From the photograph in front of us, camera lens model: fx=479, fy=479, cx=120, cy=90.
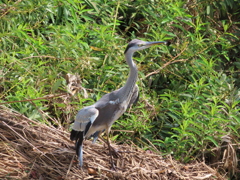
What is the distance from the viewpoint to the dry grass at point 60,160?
4.92 metres

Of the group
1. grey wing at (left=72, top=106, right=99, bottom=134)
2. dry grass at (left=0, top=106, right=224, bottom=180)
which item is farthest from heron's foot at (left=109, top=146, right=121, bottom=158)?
grey wing at (left=72, top=106, right=99, bottom=134)

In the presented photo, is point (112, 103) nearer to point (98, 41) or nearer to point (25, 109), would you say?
point (25, 109)

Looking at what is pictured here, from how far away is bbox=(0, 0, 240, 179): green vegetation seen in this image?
235 inches

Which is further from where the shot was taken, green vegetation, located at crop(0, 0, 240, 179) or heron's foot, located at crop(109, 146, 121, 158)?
green vegetation, located at crop(0, 0, 240, 179)

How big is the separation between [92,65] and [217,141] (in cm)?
196

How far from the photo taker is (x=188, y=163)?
19.5ft

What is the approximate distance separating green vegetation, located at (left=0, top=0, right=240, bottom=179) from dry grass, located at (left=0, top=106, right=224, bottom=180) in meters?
0.33

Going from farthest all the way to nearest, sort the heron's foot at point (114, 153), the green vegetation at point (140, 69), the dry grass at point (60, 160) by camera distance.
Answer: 1. the green vegetation at point (140, 69)
2. the heron's foot at point (114, 153)
3. the dry grass at point (60, 160)

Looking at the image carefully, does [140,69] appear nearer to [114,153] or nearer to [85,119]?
[114,153]

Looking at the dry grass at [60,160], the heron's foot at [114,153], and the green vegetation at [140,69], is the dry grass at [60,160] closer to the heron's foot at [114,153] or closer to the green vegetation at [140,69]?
the heron's foot at [114,153]

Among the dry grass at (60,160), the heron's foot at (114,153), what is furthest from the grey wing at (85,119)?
the heron's foot at (114,153)

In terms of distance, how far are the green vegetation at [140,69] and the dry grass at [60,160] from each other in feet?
1.08

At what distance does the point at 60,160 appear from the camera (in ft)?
16.7

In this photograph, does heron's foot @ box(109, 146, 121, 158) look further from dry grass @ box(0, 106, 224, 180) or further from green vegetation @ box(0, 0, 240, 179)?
green vegetation @ box(0, 0, 240, 179)
